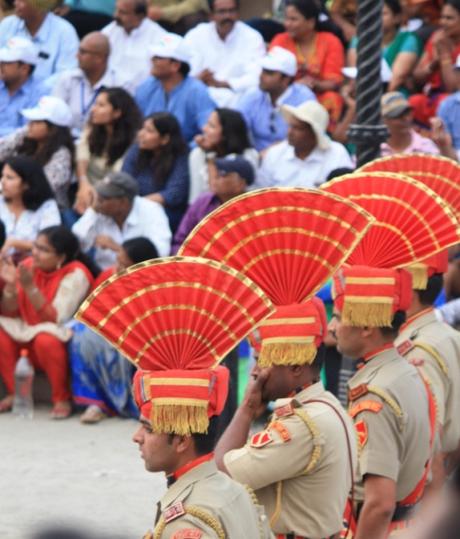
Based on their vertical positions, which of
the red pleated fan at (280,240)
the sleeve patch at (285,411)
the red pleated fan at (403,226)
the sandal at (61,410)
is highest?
the red pleated fan at (280,240)

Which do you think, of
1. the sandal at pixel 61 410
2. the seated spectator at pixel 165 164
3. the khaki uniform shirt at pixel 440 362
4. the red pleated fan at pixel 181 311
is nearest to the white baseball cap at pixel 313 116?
the seated spectator at pixel 165 164

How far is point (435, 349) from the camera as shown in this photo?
Result: 541 cm

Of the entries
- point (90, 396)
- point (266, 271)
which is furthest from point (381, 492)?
point (90, 396)

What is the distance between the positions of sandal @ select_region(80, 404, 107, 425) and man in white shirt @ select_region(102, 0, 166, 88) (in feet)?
11.8

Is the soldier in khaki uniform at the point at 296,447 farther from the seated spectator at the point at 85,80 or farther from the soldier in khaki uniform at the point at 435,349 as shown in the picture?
the seated spectator at the point at 85,80

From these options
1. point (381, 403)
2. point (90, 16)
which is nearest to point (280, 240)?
point (381, 403)

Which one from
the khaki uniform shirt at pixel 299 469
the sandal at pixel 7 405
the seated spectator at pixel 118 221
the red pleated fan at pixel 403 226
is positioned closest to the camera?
the khaki uniform shirt at pixel 299 469

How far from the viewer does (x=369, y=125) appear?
21.8 feet

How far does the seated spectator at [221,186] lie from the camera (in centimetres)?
891

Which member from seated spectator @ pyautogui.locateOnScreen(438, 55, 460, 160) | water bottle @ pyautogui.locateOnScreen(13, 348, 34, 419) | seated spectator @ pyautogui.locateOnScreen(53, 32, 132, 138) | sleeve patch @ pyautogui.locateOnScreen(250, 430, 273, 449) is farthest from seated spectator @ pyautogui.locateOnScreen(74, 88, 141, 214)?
sleeve patch @ pyautogui.locateOnScreen(250, 430, 273, 449)

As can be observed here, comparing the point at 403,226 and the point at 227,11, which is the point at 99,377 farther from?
the point at 403,226

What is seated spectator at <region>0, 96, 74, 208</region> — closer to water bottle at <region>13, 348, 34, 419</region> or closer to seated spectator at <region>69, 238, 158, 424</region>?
seated spectator at <region>69, 238, 158, 424</region>

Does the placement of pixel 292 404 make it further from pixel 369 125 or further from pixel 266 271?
pixel 369 125

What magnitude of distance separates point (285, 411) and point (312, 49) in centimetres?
743
